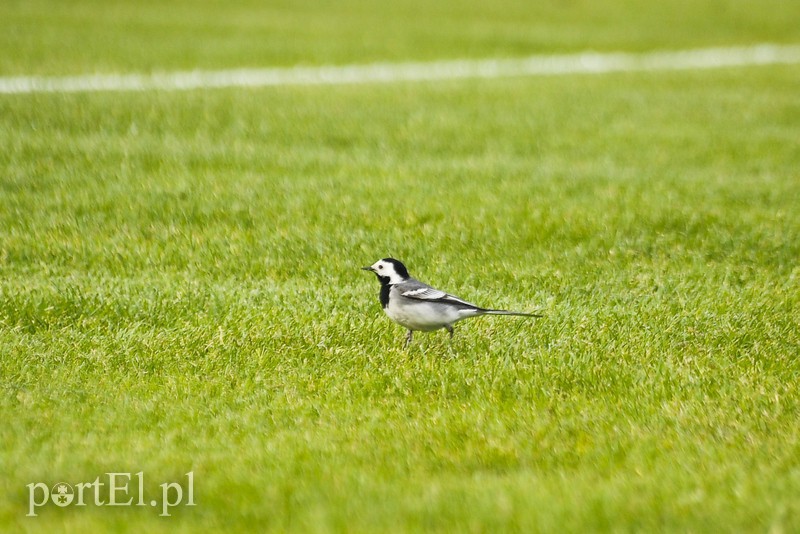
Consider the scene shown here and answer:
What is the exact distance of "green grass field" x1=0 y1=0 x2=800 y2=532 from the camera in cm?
532

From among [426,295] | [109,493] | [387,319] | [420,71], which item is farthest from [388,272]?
[420,71]

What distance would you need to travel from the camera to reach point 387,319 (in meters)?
8.16

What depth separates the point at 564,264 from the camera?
9.65m

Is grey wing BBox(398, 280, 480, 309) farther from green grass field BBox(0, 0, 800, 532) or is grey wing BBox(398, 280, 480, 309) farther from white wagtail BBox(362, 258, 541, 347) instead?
green grass field BBox(0, 0, 800, 532)

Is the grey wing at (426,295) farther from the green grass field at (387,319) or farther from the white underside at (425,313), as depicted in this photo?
the green grass field at (387,319)

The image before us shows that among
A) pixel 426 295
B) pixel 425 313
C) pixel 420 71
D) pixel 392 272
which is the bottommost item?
pixel 425 313

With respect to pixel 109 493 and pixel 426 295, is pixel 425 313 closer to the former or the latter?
pixel 426 295

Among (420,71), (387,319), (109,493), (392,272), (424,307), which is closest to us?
(109,493)

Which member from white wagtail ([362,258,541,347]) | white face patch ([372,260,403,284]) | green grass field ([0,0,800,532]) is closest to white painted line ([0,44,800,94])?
green grass field ([0,0,800,532])

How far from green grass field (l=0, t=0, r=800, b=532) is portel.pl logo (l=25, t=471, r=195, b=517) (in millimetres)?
63

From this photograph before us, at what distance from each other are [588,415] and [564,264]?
3510 millimetres

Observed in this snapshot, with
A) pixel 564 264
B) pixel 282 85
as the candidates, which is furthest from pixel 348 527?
pixel 282 85

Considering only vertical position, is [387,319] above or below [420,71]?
below

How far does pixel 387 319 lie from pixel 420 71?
13938mm
